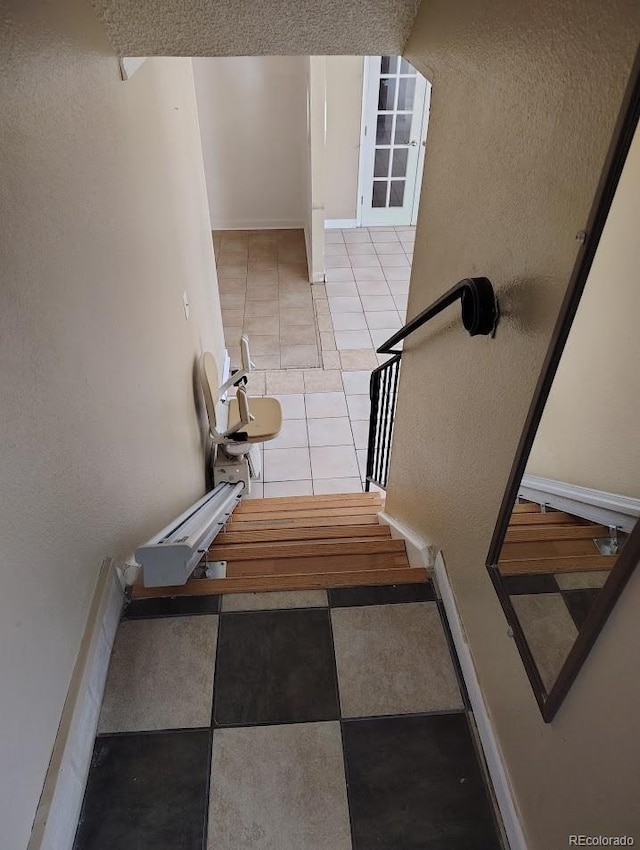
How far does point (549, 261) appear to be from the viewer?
1.05m

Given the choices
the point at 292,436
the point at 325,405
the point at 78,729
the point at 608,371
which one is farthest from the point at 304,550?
the point at 325,405

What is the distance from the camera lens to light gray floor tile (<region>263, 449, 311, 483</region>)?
417 centimetres

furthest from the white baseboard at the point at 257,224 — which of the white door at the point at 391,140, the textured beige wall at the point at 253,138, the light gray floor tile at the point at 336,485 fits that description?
the light gray floor tile at the point at 336,485

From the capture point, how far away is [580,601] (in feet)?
3.31

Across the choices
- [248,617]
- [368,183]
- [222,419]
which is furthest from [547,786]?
[368,183]

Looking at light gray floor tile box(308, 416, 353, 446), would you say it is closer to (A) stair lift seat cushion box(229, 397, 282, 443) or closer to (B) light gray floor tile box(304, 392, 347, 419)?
(B) light gray floor tile box(304, 392, 347, 419)

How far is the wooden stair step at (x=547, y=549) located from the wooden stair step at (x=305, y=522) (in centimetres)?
176

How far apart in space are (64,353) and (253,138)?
608cm

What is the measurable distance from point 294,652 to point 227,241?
20.3 feet

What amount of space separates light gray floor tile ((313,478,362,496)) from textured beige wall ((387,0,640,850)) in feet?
6.78

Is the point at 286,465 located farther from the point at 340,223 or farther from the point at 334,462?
the point at 340,223

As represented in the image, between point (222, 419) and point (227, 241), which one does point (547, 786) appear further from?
point (227, 241)

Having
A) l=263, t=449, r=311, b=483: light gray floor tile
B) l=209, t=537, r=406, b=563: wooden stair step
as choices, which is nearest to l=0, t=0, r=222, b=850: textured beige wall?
l=209, t=537, r=406, b=563: wooden stair step

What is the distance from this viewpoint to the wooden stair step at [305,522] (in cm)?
312
